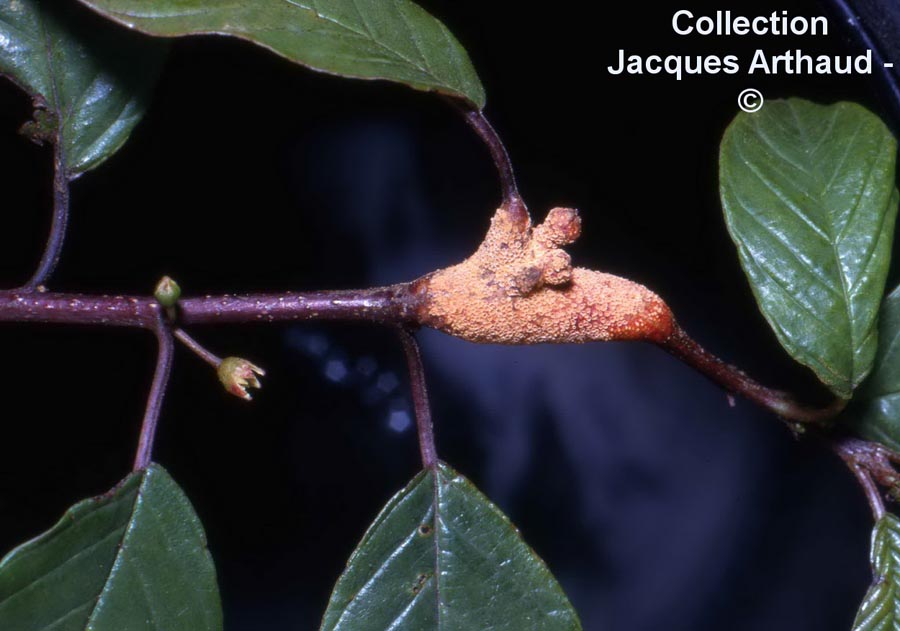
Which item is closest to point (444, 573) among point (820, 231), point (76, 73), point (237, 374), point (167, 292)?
point (237, 374)

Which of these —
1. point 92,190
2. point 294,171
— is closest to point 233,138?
point 294,171

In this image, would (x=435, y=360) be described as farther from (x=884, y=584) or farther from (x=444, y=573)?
(x=884, y=584)

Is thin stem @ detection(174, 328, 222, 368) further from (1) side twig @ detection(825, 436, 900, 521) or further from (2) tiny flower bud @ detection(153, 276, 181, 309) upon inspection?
(1) side twig @ detection(825, 436, 900, 521)

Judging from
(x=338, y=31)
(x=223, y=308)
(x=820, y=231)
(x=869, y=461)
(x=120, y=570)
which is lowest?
(x=120, y=570)

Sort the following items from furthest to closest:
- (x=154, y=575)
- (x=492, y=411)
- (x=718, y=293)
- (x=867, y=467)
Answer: (x=492, y=411), (x=718, y=293), (x=867, y=467), (x=154, y=575)

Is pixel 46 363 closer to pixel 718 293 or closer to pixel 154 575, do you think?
pixel 154 575
